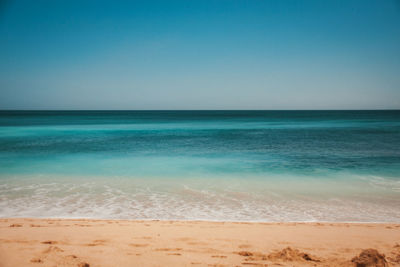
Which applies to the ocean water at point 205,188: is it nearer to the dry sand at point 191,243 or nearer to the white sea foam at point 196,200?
the white sea foam at point 196,200

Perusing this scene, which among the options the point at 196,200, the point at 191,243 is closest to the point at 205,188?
the point at 196,200

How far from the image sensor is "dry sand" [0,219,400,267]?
147 inches

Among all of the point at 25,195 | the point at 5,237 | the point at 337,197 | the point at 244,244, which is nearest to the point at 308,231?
the point at 244,244

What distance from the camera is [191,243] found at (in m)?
4.47

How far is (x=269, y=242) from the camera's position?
4.56 metres

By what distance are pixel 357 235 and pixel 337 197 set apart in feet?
10.3

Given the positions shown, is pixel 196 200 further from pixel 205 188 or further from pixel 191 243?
pixel 191 243

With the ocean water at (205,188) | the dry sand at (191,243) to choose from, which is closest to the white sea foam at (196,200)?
the ocean water at (205,188)

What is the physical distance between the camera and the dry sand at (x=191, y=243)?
3.74 m

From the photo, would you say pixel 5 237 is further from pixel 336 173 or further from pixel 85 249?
pixel 336 173

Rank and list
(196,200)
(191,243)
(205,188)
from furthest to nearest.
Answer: (205,188) → (196,200) → (191,243)

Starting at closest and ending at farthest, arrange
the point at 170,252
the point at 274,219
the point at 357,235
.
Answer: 1. the point at 170,252
2. the point at 357,235
3. the point at 274,219

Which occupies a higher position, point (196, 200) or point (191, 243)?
point (191, 243)

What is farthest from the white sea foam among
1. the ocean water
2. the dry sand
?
the dry sand
